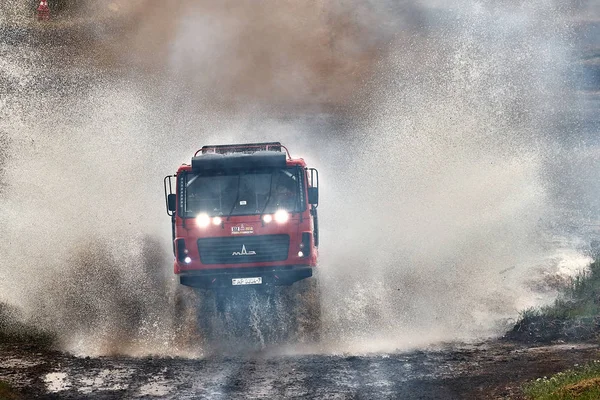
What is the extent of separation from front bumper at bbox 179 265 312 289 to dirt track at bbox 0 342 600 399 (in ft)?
4.14

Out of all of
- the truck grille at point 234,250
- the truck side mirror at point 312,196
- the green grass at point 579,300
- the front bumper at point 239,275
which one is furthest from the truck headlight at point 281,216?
the green grass at point 579,300

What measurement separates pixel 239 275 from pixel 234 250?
43 centimetres

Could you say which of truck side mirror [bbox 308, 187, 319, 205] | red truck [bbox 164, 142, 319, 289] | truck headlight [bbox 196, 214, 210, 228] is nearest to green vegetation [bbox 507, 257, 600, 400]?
red truck [bbox 164, 142, 319, 289]

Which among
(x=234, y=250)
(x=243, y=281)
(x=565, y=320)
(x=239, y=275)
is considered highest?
(x=234, y=250)

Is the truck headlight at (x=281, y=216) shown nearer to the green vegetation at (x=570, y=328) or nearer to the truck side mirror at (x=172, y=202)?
the truck side mirror at (x=172, y=202)

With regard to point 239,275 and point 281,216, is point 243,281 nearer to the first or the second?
point 239,275

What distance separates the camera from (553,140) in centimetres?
2900

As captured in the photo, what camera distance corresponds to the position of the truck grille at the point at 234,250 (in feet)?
47.6

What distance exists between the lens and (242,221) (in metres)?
14.6

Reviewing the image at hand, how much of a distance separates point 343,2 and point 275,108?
5.52 metres

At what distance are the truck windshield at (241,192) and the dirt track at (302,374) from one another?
249 cm

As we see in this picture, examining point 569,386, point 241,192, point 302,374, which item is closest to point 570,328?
point 569,386

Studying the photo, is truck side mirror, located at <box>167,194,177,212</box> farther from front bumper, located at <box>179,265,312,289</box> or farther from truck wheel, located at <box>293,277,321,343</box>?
truck wheel, located at <box>293,277,321,343</box>

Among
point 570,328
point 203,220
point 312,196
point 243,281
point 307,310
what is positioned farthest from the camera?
point 307,310
